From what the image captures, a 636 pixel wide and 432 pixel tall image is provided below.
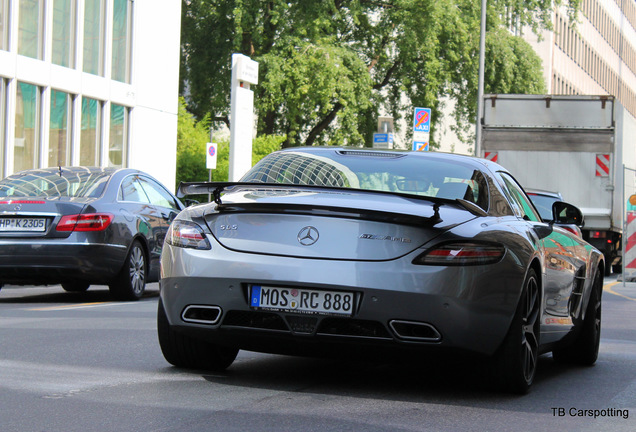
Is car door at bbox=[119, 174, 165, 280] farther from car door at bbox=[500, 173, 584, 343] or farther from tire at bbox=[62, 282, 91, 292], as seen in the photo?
car door at bbox=[500, 173, 584, 343]

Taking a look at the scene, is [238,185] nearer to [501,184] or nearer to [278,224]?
[278,224]

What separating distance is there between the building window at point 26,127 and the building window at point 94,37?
2618 millimetres

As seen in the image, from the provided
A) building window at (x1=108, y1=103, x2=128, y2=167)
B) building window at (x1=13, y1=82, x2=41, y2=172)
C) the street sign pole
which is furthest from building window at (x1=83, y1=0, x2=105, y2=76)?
the street sign pole

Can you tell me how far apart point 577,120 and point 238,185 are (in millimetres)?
17711

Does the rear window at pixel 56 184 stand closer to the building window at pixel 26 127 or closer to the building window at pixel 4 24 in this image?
the building window at pixel 4 24

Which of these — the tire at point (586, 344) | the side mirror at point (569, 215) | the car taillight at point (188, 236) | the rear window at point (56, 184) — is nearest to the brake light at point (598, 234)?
the rear window at point (56, 184)

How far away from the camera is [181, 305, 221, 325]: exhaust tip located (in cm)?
593

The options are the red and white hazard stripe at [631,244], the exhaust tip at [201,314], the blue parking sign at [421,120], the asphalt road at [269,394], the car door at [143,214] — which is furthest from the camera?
the blue parking sign at [421,120]

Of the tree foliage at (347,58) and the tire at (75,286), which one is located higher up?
the tree foliage at (347,58)

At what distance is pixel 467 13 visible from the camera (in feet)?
133

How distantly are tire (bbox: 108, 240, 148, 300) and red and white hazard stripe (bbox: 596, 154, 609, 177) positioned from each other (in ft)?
42.1

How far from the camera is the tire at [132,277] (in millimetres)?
12200

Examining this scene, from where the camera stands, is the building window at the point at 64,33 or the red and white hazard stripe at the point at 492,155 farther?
the building window at the point at 64,33

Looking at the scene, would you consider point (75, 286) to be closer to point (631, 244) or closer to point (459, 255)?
point (459, 255)
